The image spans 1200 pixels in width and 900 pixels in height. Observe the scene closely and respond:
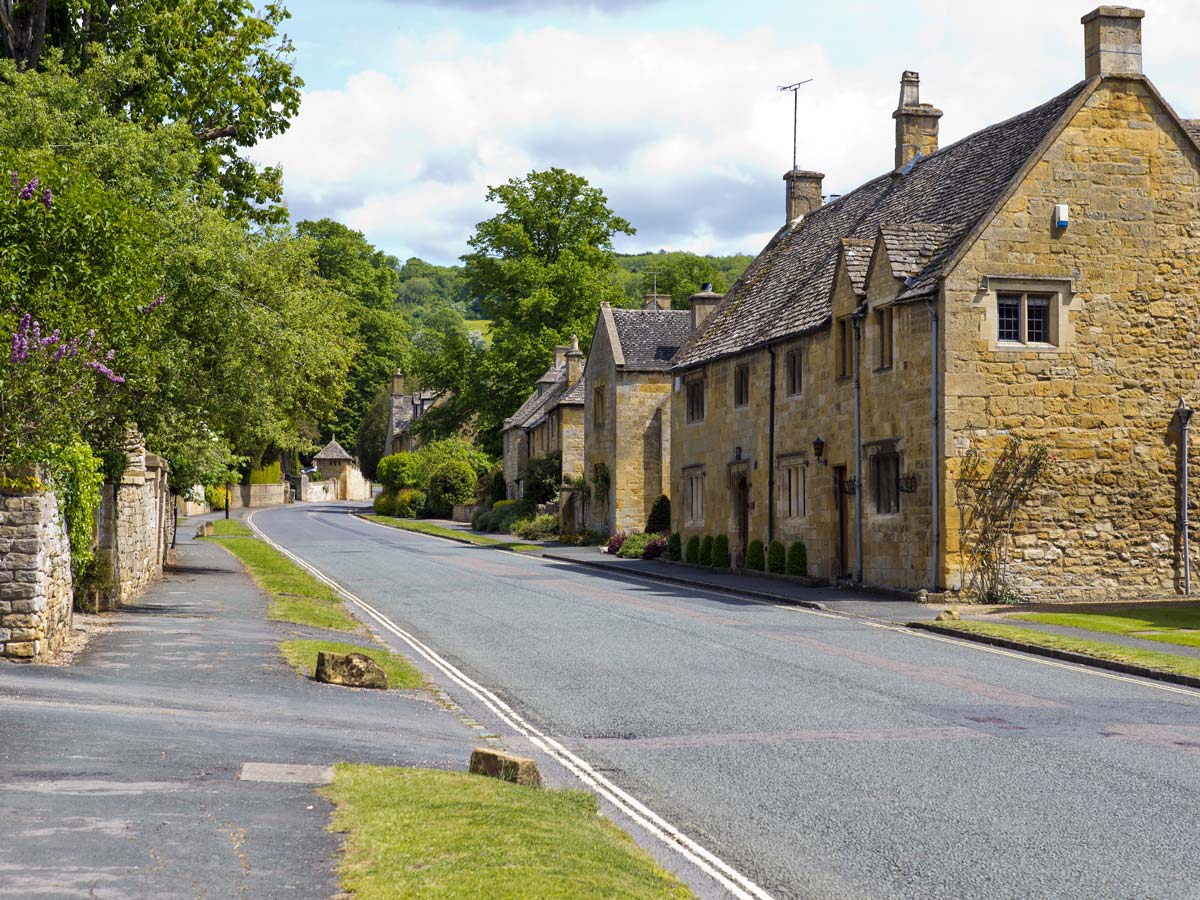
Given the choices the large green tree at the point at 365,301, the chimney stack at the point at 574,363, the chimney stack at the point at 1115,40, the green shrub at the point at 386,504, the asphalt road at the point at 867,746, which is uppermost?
the large green tree at the point at 365,301

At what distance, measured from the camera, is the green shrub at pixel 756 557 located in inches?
1423

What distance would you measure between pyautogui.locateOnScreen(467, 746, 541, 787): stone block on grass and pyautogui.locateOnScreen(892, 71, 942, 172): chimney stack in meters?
30.5

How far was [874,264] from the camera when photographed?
29.7 meters

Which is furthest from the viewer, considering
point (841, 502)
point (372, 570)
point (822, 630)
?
point (372, 570)

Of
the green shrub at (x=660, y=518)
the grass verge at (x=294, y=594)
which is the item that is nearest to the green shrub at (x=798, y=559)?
the grass verge at (x=294, y=594)

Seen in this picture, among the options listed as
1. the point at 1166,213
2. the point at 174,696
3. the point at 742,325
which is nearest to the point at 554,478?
the point at 742,325

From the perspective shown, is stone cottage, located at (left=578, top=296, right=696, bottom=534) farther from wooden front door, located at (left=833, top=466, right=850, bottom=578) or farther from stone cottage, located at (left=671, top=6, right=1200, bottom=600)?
stone cottage, located at (left=671, top=6, right=1200, bottom=600)

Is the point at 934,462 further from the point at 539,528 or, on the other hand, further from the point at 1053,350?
the point at 539,528

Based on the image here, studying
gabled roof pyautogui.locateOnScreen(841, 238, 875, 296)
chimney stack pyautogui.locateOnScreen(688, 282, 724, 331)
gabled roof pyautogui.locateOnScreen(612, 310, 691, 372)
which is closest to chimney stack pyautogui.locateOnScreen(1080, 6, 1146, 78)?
gabled roof pyautogui.locateOnScreen(841, 238, 875, 296)

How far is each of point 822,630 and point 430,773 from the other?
13239 millimetres

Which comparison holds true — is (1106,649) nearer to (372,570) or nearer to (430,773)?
(430,773)

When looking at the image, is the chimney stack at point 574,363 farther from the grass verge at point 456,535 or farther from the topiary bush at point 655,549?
the topiary bush at point 655,549

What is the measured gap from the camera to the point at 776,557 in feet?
114

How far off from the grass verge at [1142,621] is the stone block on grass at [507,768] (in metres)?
13.5
